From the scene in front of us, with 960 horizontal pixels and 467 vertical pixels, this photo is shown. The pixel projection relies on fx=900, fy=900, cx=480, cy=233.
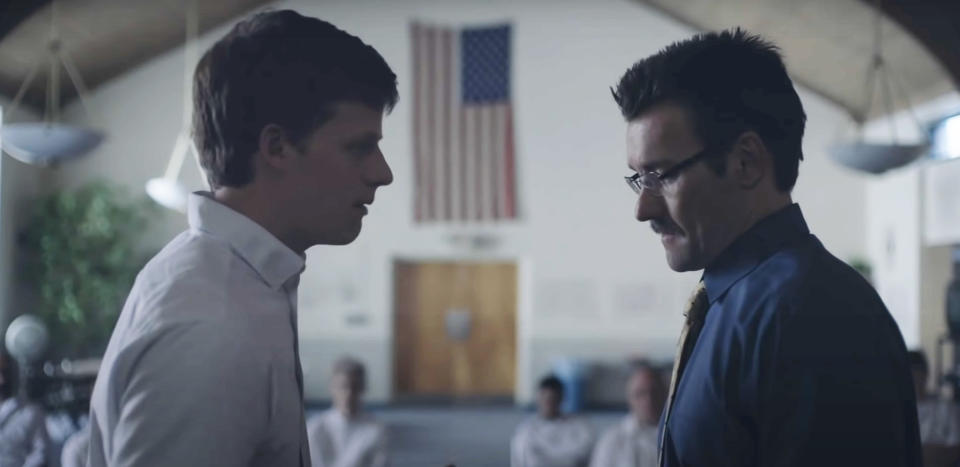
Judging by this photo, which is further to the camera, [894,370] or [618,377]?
[618,377]

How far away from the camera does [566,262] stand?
307 inches

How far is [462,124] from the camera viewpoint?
685cm

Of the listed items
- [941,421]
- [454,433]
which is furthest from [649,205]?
[454,433]

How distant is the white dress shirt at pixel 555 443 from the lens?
372 cm

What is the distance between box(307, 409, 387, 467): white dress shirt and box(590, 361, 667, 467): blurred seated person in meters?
0.83

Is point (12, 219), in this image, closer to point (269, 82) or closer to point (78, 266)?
point (78, 266)

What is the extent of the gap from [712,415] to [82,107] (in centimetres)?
802

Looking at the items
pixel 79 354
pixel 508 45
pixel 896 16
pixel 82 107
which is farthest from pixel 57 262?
pixel 896 16

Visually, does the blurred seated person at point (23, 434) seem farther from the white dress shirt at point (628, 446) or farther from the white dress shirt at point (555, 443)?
the white dress shirt at point (628, 446)

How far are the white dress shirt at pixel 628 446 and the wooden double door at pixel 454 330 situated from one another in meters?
4.51

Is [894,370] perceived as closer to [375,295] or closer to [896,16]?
[896,16]

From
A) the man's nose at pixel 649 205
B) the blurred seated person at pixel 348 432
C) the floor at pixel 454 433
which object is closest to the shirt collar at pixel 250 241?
the man's nose at pixel 649 205

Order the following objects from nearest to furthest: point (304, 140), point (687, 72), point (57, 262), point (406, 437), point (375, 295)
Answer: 1. point (304, 140)
2. point (687, 72)
3. point (406, 437)
4. point (57, 262)
5. point (375, 295)

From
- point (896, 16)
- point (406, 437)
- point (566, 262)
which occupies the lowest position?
point (406, 437)
